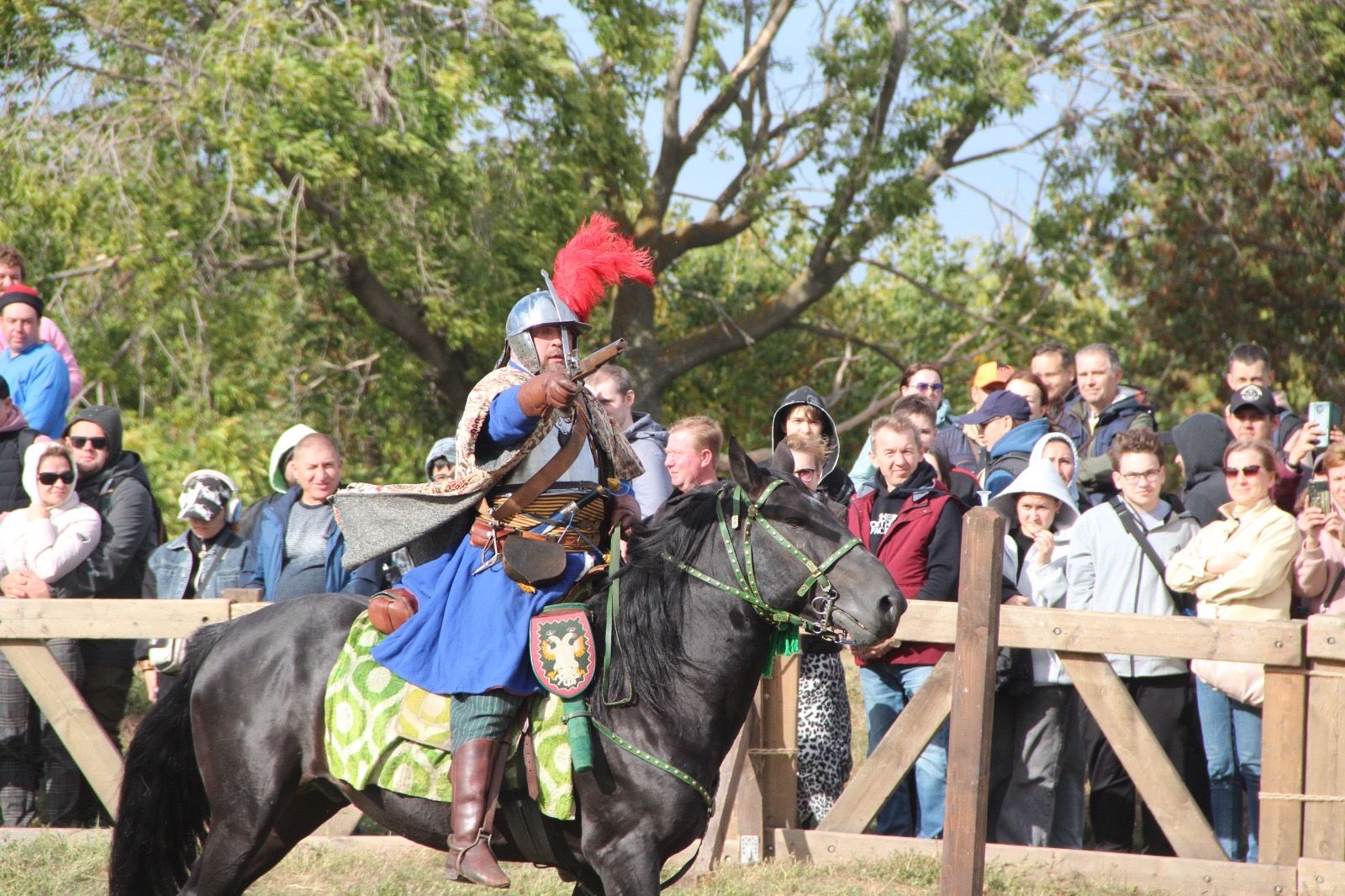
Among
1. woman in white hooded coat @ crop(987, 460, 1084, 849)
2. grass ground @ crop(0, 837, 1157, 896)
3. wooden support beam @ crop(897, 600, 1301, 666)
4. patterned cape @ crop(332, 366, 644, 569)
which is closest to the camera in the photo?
patterned cape @ crop(332, 366, 644, 569)

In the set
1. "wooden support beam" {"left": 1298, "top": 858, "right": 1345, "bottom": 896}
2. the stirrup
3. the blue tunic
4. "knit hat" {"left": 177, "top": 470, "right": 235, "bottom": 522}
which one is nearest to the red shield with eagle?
the blue tunic

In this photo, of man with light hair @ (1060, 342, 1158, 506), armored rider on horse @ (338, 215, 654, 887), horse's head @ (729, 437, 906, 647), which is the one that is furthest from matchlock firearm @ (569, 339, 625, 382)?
man with light hair @ (1060, 342, 1158, 506)

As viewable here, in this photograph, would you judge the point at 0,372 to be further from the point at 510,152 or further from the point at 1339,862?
the point at 1339,862

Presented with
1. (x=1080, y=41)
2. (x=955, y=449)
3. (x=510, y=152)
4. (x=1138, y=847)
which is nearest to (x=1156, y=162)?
(x=1080, y=41)

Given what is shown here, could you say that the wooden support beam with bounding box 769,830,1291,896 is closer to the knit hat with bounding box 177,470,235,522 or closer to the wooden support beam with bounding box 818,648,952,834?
the wooden support beam with bounding box 818,648,952,834

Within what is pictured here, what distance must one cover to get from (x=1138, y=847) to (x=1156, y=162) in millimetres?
9895

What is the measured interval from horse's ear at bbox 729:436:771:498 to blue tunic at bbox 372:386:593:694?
637mm

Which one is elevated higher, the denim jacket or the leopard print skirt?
the denim jacket

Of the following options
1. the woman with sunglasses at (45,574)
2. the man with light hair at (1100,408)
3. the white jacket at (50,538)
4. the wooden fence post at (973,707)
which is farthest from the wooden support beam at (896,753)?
the white jacket at (50,538)

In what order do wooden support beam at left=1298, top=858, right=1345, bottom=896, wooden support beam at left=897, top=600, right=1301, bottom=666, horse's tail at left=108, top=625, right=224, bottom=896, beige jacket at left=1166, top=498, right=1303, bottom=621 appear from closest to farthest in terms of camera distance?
horse's tail at left=108, top=625, right=224, bottom=896
wooden support beam at left=1298, top=858, right=1345, bottom=896
wooden support beam at left=897, top=600, right=1301, bottom=666
beige jacket at left=1166, top=498, right=1303, bottom=621

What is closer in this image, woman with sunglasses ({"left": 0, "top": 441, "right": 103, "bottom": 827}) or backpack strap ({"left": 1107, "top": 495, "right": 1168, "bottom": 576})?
backpack strap ({"left": 1107, "top": 495, "right": 1168, "bottom": 576})

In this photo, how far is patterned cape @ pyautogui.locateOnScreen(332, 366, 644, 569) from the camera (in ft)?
14.4

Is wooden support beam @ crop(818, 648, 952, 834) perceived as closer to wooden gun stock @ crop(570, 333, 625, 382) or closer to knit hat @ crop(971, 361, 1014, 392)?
wooden gun stock @ crop(570, 333, 625, 382)

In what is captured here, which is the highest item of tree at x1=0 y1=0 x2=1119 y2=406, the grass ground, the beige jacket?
tree at x1=0 y1=0 x2=1119 y2=406
